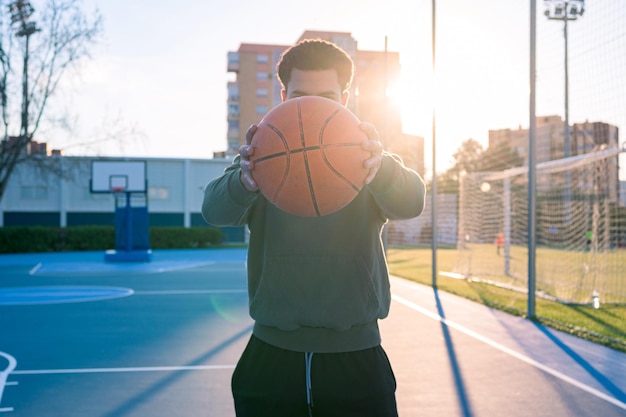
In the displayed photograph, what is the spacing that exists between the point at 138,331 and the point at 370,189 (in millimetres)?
6264

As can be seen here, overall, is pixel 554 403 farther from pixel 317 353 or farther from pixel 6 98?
pixel 6 98

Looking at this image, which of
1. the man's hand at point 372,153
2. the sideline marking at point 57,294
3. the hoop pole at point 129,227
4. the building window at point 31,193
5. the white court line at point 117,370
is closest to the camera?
the man's hand at point 372,153

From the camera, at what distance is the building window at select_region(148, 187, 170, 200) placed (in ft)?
127

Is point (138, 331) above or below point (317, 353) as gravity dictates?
below

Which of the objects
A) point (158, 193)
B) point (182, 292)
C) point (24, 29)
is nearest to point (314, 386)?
point (182, 292)

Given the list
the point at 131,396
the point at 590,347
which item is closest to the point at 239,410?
the point at 131,396

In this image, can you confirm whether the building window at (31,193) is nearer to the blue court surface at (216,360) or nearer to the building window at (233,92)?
the blue court surface at (216,360)

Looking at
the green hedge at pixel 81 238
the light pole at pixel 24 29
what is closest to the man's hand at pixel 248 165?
the light pole at pixel 24 29

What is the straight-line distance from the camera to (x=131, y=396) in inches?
191

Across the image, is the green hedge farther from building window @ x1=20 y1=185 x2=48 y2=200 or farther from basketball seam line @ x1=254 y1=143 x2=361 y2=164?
basketball seam line @ x1=254 y1=143 x2=361 y2=164

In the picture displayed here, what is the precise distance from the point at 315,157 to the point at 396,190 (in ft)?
0.96

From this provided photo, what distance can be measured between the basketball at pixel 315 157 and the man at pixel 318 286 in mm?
51

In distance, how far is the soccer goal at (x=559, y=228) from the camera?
12.1m

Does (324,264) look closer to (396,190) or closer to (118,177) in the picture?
(396,190)
